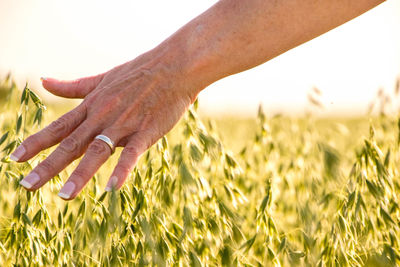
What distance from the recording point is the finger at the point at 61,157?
1686 millimetres

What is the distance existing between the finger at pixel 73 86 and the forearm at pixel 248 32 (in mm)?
385

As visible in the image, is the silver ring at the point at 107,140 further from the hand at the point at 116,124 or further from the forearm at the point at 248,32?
the forearm at the point at 248,32

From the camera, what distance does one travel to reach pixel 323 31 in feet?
6.38

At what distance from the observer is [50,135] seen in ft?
6.03

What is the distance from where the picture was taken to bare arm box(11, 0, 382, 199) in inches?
71.6

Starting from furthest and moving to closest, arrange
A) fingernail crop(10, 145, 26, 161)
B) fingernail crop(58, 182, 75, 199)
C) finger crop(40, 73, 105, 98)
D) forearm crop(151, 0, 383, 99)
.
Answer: finger crop(40, 73, 105, 98)
forearm crop(151, 0, 383, 99)
fingernail crop(10, 145, 26, 161)
fingernail crop(58, 182, 75, 199)

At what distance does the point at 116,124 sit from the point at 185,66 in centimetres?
34

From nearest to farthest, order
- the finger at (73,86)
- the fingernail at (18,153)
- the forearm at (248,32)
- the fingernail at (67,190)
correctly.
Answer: the fingernail at (67,190), the fingernail at (18,153), the forearm at (248,32), the finger at (73,86)

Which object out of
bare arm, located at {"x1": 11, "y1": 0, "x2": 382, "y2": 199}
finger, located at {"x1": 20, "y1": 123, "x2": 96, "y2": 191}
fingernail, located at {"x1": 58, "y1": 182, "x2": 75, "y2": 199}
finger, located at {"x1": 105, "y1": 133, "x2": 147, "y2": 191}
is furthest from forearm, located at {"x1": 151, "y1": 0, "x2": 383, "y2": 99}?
fingernail, located at {"x1": 58, "y1": 182, "x2": 75, "y2": 199}

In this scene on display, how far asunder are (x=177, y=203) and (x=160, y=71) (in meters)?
0.97

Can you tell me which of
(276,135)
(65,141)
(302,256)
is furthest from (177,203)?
(276,135)

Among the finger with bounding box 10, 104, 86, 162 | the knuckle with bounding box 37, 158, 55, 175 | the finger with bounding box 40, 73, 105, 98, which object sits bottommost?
the knuckle with bounding box 37, 158, 55, 175

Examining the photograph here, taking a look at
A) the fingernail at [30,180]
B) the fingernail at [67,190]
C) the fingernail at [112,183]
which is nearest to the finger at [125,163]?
the fingernail at [112,183]

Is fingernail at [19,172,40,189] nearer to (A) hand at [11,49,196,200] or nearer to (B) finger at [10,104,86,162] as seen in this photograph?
(A) hand at [11,49,196,200]
